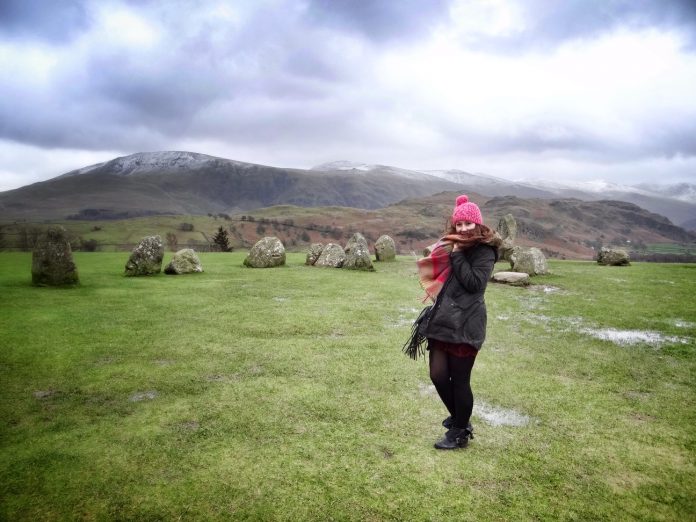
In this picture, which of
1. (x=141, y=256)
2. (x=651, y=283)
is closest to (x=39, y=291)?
(x=141, y=256)

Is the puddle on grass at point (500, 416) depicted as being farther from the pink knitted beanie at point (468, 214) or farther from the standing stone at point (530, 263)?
the standing stone at point (530, 263)

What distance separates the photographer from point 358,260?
25.2 m

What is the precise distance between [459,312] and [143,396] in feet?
17.7

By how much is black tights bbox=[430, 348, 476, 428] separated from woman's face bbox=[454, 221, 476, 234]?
1565 millimetres

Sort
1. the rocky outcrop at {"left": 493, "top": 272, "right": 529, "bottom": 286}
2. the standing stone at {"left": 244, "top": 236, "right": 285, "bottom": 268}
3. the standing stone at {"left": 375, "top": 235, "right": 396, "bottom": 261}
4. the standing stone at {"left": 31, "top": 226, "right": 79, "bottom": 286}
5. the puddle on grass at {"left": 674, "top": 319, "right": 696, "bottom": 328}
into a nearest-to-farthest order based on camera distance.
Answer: the puddle on grass at {"left": 674, "top": 319, "right": 696, "bottom": 328}, the standing stone at {"left": 31, "top": 226, "right": 79, "bottom": 286}, the rocky outcrop at {"left": 493, "top": 272, "right": 529, "bottom": 286}, the standing stone at {"left": 244, "top": 236, "right": 285, "bottom": 268}, the standing stone at {"left": 375, "top": 235, "right": 396, "bottom": 261}

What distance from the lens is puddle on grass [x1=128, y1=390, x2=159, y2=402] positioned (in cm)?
672

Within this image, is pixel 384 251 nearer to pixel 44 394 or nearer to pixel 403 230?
pixel 44 394

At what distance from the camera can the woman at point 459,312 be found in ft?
16.4

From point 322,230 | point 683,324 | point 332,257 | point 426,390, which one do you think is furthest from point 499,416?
point 322,230

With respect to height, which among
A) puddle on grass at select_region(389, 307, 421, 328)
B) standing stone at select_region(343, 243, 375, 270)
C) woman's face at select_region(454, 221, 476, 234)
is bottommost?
puddle on grass at select_region(389, 307, 421, 328)

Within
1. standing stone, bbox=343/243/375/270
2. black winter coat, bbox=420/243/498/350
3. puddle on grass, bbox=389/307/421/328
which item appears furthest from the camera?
standing stone, bbox=343/243/375/270


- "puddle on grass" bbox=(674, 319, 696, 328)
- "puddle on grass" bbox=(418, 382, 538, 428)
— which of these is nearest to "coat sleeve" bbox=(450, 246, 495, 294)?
"puddle on grass" bbox=(418, 382, 538, 428)

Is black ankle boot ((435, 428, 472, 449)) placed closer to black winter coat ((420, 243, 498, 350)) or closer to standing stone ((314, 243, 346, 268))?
black winter coat ((420, 243, 498, 350))

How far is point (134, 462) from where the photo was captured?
16.1 feet
